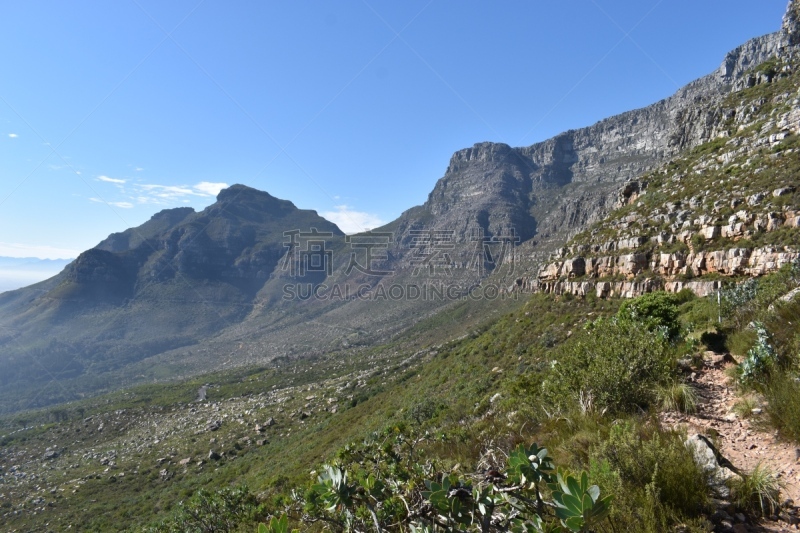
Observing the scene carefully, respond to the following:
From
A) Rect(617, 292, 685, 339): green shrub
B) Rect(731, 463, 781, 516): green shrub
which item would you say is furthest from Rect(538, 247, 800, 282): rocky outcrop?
Rect(731, 463, 781, 516): green shrub

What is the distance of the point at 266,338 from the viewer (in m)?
120

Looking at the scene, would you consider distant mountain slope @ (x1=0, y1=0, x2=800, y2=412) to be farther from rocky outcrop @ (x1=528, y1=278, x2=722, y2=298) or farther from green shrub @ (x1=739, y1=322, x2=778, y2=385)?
green shrub @ (x1=739, y1=322, x2=778, y2=385)

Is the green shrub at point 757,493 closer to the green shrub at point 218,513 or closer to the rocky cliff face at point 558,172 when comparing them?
the green shrub at point 218,513

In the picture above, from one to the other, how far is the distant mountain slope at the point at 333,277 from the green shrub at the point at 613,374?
71001 mm

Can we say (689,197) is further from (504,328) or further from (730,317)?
(730,317)

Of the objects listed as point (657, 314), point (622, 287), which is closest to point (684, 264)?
point (622, 287)

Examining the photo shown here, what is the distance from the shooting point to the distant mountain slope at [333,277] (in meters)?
98.9

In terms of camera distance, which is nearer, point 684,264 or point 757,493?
point 757,493

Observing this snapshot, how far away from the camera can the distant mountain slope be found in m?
98.9

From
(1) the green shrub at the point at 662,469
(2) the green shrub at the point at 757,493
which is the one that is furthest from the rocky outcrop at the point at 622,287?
(1) the green shrub at the point at 662,469

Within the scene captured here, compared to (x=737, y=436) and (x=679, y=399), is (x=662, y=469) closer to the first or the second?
(x=737, y=436)

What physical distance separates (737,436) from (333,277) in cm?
17023

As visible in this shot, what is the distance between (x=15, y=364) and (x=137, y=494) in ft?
416

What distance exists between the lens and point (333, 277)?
170 m
